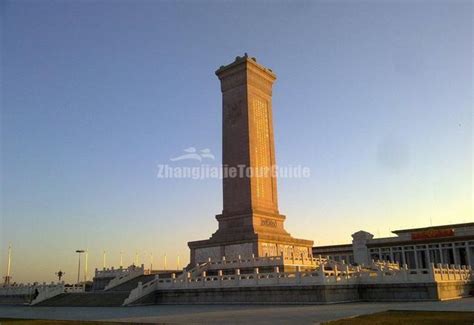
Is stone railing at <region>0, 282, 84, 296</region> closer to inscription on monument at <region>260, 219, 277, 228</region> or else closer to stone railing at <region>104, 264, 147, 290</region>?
stone railing at <region>104, 264, 147, 290</region>

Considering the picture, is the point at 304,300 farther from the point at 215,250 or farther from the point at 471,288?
the point at 215,250

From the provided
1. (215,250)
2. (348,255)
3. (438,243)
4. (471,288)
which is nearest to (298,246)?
(215,250)

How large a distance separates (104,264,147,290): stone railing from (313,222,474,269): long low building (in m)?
36.7

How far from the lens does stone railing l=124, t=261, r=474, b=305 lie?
24344mm

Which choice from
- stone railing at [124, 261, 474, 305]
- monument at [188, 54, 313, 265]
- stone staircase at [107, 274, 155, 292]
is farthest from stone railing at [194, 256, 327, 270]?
monument at [188, 54, 313, 265]

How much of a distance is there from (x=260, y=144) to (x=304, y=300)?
23990 millimetres

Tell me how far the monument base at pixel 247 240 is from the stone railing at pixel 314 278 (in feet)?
37.1

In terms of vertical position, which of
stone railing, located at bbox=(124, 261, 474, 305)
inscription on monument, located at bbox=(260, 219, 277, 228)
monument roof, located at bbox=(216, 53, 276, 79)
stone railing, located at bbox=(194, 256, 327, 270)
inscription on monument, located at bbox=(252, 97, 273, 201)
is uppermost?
monument roof, located at bbox=(216, 53, 276, 79)

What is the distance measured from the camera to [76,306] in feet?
96.7

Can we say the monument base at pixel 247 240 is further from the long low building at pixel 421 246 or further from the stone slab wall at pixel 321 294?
the long low building at pixel 421 246

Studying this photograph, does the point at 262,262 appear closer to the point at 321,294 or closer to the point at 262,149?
the point at 321,294

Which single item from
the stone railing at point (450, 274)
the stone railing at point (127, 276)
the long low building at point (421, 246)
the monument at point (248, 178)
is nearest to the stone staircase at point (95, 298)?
the stone railing at point (127, 276)

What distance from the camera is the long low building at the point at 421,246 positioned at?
5950 cm

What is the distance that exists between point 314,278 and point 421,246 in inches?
1724
